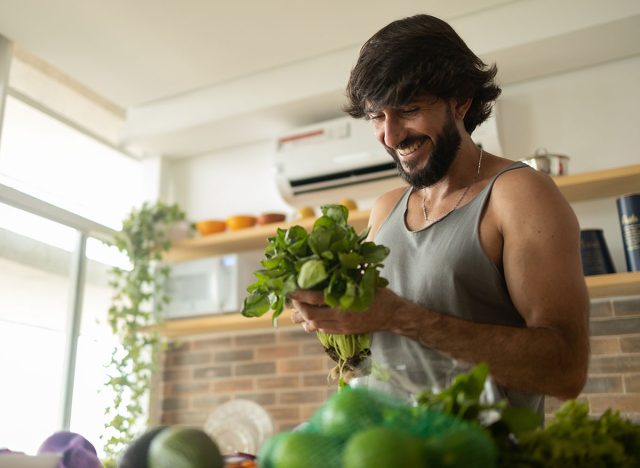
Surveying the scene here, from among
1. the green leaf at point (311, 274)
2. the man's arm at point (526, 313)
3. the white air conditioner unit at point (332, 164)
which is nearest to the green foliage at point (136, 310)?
the white air conditioner unit at point (332, 164)

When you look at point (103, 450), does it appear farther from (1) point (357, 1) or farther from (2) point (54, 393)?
(1) point (357, 1)

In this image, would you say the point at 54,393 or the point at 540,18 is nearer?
the point at 540,18

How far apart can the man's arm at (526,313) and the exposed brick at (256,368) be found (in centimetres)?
242

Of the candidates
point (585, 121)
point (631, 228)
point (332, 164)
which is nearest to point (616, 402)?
point (631, 228)

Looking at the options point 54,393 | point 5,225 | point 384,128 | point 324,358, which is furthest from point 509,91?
point 54,393

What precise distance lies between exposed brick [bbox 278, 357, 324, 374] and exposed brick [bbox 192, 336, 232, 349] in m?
0.36

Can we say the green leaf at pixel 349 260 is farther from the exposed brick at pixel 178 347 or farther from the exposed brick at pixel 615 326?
the exposed brick at pixel 178 347

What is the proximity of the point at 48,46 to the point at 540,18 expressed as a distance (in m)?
2.35

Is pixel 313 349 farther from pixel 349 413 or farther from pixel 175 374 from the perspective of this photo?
pixel 349 413

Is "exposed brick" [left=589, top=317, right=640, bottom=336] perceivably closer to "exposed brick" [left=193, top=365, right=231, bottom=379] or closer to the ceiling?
the ceiling

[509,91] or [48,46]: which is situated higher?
[48,46]

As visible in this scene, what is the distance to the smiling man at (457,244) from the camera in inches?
40.8

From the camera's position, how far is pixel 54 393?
340cm

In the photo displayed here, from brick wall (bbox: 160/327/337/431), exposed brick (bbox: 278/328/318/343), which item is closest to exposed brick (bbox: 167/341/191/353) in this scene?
brick wall (bbox: 160/327/337/431)
